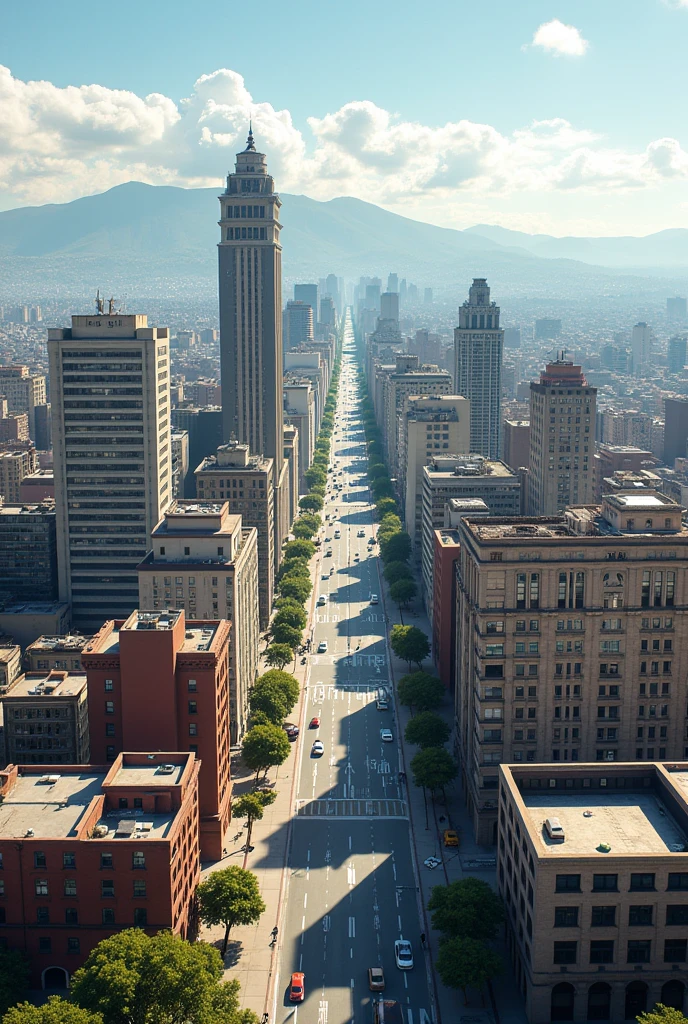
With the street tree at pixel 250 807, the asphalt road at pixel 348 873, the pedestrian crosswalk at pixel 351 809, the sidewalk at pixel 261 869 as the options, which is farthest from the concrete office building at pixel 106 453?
the street tree at pixel 250 807

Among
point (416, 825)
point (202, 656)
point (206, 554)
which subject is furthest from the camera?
point (206, 554)

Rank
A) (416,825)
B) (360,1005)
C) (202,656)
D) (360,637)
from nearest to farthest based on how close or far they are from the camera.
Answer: (360,1005) → (202,656) → (416,825) → (360,637)

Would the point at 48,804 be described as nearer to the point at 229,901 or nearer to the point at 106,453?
the point at 229,901

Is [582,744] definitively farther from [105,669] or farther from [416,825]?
[105,669]

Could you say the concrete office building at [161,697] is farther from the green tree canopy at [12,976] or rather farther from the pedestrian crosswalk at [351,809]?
the green tree canopy at [12,976]

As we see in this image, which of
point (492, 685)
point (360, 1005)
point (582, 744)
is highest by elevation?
point (492, 685)

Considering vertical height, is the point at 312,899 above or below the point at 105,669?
below

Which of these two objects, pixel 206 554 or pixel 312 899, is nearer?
pixel 312 899

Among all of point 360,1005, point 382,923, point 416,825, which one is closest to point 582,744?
point 416,825
